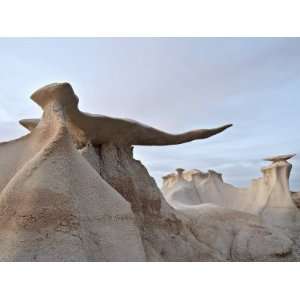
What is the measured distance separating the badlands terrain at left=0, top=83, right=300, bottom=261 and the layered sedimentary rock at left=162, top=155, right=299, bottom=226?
4.64m

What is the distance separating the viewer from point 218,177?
708 inches

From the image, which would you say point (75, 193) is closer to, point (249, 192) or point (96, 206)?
point (96, 206)

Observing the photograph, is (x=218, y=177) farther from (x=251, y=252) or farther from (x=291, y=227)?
(x=251, y=252)

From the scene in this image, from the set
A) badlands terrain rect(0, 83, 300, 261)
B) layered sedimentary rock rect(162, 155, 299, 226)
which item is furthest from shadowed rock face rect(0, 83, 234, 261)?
layered sedimentary rock rect(162, 155, 299, 226)

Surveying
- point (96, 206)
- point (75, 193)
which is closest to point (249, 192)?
point (96, 206)

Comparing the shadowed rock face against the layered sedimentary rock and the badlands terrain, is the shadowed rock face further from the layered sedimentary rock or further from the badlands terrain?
the layered sedimentary rock

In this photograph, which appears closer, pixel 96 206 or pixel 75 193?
pixel 75 193

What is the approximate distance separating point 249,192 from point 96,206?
1362 centimetres

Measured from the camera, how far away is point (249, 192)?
15938 mm

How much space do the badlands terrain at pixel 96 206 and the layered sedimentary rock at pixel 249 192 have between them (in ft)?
15.2

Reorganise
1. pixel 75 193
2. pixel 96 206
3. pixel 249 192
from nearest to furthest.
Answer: pixel 75 193 → pixel 96 206 → pixel 249 192

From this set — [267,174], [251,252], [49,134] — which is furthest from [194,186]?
[49,134]

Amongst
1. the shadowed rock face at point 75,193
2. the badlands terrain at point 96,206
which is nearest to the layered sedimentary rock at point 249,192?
the badlands terrain at point 96,206

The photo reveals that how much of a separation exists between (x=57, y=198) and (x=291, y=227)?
11383 mm
